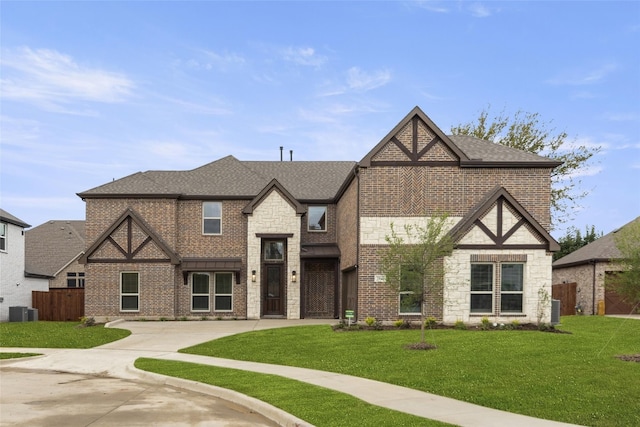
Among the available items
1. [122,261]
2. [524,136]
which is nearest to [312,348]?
[122,261]

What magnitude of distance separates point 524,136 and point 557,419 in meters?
41.5

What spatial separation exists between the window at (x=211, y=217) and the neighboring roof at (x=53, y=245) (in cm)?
1590

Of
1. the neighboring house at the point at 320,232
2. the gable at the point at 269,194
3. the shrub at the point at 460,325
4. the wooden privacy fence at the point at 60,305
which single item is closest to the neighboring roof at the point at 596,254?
the neighboring house at the point at 320,232

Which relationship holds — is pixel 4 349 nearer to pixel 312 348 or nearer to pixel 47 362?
pixel 47 362

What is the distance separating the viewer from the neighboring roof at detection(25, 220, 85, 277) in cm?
4294

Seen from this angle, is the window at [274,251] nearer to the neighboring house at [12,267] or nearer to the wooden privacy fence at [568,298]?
the neighboring house at [12,267]

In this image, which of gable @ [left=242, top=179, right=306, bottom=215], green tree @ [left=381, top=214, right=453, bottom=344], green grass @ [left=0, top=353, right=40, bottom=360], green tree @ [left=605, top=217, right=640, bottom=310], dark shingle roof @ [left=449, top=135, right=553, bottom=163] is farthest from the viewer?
gable @ [left=242, top=179, right=306, bottom=215]

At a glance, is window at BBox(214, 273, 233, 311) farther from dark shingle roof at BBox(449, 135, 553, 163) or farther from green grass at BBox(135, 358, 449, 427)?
green grass at BBox(135, 358, 449, 427)

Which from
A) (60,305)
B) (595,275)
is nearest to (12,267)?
(60,305)

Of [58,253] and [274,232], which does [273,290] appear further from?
[58,253]

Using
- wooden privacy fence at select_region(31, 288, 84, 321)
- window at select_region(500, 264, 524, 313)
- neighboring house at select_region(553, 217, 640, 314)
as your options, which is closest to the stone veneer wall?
window at select_region(500, 264, 524, 313)

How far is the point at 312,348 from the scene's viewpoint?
58.5 ft

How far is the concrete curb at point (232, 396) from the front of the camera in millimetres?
9464

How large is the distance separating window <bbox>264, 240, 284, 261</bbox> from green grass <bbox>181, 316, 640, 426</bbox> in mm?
7307
